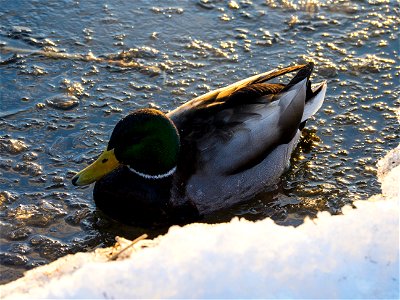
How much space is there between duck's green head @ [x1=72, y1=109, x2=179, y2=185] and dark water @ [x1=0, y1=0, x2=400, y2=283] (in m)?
0.39

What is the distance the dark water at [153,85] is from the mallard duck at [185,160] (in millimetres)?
172

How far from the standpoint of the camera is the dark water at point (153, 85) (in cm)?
612

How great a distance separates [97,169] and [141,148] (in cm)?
40

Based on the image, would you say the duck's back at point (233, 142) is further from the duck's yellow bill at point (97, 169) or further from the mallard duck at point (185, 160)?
the duck's yellow bill at point (97, 169)

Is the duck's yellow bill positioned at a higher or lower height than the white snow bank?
lower

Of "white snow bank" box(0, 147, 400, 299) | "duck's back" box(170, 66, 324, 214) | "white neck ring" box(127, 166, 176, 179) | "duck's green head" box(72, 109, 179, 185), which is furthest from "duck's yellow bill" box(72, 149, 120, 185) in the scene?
"white snow bank" box(0, 147, 400, 299)

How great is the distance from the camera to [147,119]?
6008 millimetres

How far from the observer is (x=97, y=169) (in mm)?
5980

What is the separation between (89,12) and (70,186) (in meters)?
2.68

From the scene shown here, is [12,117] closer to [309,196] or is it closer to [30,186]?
[30,186]

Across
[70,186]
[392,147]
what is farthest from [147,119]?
[392,147]

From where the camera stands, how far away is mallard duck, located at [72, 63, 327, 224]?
6.05 m

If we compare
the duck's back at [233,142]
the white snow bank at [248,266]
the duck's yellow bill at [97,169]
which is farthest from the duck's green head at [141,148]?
the white snow bank at [248,266]

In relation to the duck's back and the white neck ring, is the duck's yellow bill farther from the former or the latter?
the duck's back
